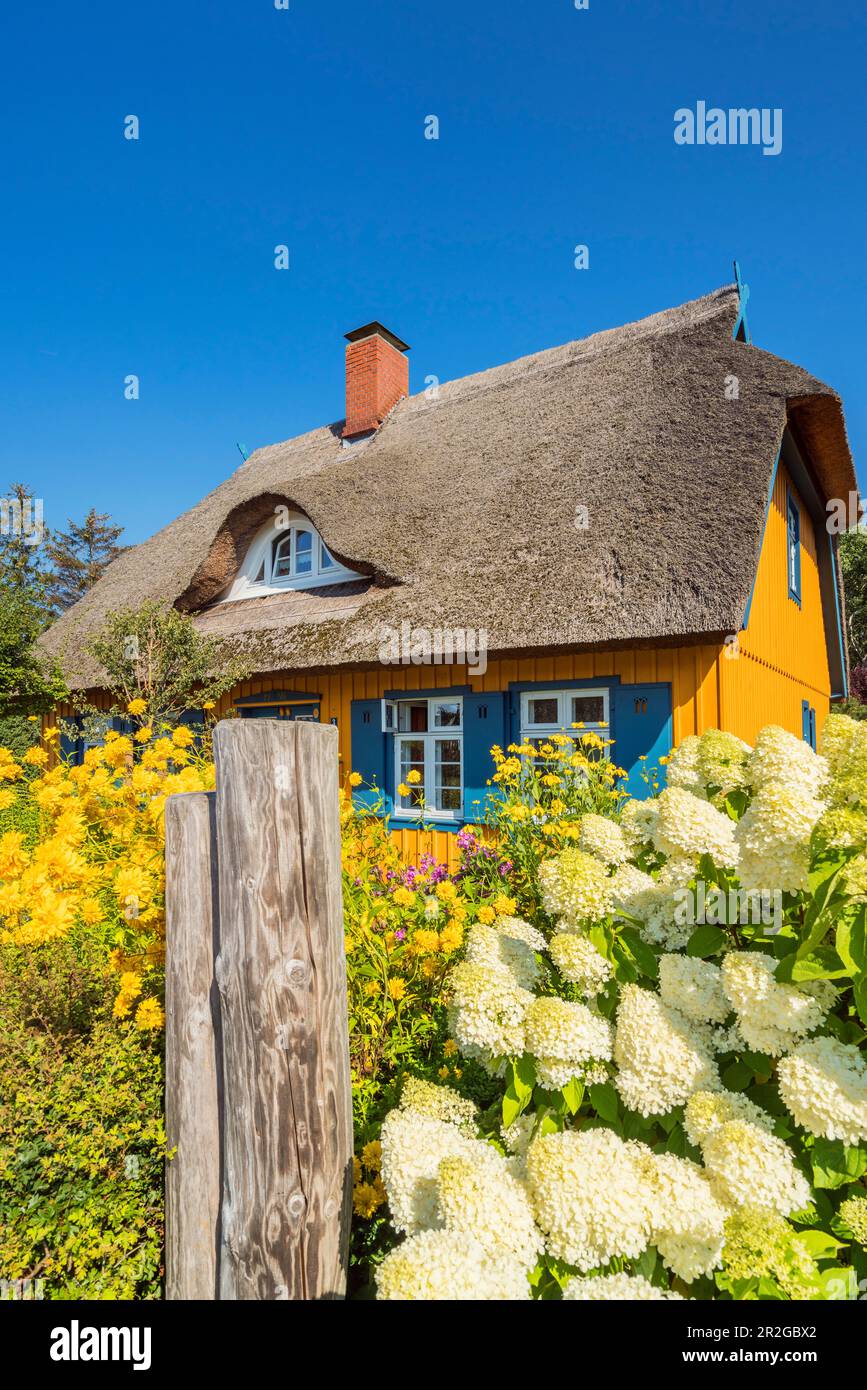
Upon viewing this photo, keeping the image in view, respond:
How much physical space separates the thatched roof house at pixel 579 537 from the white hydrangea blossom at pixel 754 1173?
4.19m

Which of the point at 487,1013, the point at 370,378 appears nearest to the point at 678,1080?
the point at 487,1013

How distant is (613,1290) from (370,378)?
13.6 metres

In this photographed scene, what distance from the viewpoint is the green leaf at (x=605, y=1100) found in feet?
4.77

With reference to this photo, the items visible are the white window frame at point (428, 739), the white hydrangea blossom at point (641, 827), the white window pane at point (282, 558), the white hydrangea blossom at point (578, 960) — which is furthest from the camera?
the white window pane at point (282, 558)

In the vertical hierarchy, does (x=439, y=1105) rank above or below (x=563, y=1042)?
below

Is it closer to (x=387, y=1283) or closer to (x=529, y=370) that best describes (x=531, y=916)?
(x=387, y=1283)

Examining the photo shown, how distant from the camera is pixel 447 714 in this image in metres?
7.01

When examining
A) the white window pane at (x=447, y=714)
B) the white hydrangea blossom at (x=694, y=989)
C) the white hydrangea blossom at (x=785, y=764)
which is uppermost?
the white window pane at (x=447, y=714)

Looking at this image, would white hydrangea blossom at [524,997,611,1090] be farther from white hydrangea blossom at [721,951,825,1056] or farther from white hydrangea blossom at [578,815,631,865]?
white hydrangea blossom at [578,815,631,865]

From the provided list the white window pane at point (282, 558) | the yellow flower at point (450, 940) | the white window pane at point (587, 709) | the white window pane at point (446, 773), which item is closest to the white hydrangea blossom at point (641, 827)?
the yellow flower at point (450, 940)

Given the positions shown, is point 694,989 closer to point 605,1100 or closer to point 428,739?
point 605,1100

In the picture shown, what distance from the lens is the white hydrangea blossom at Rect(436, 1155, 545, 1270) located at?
1152mm

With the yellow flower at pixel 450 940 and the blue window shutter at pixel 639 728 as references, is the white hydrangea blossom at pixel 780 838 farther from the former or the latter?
the blue window shutter at pixel 639 728
